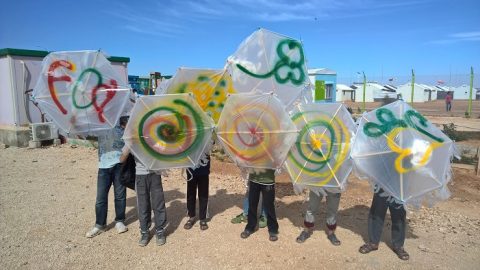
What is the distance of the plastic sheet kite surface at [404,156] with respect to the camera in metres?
4.12

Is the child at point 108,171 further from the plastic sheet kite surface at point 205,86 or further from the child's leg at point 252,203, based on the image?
the child's leg at point 252,203

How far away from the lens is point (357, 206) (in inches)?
266

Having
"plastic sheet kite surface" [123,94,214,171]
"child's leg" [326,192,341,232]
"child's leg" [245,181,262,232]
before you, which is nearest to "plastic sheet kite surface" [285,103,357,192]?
"child's leg" [326,192,341,232]

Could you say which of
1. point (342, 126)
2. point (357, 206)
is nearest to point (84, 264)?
point (342, 126)

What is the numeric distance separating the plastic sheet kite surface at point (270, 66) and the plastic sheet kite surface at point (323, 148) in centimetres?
66

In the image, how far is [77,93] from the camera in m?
4.86

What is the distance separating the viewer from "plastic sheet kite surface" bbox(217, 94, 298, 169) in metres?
4.51

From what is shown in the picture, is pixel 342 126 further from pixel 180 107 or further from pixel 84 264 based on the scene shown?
pixel 84 264

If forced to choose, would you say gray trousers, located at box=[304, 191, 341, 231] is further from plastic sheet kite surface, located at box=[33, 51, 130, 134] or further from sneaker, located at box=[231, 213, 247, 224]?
plastic sheet kite surface, located at box=[33, 51, 130, 134]

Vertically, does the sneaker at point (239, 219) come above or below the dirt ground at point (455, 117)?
below

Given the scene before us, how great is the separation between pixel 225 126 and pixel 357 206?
3420mm

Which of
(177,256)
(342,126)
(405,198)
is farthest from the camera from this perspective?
(177,256)

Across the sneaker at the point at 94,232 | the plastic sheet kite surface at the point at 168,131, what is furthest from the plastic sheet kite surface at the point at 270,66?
the sneaker at the point at 94,232

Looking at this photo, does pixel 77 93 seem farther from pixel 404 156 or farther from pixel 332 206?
pixel 404 156
